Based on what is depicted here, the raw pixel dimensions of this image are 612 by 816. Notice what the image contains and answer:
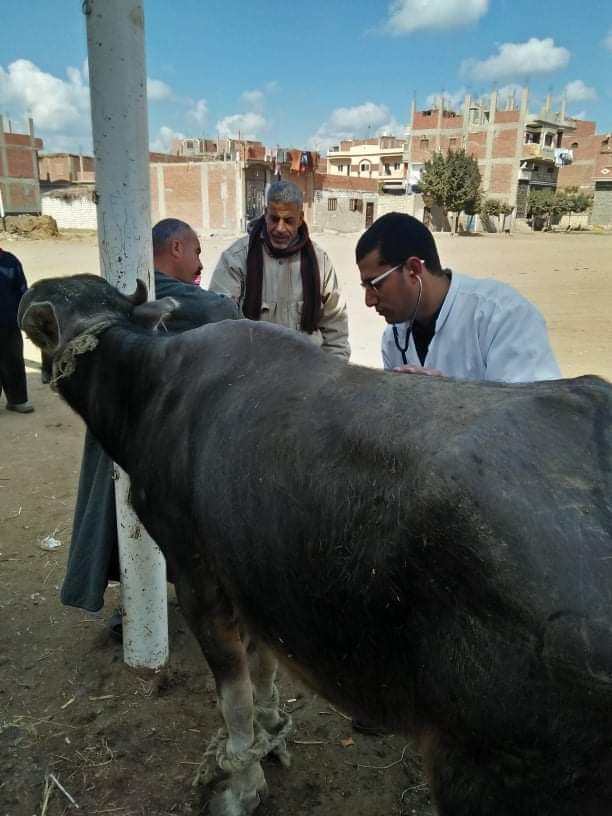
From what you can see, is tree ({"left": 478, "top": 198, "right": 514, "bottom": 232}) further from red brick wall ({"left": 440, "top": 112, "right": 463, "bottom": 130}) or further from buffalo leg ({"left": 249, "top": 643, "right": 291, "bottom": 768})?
buffalo leg ({"left": 249, "top": 643, "right": 291, "bottom": 768})

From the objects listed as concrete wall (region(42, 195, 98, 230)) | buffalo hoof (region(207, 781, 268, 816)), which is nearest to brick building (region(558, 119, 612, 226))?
concrete wall (region(42, 195, 98, 230))

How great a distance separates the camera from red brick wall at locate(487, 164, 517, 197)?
63.5 metres

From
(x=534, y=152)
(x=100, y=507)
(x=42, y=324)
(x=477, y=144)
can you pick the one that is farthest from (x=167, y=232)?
(x=534, y=152)

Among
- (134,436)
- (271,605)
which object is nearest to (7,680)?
(134,436)

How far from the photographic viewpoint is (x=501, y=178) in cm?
6438

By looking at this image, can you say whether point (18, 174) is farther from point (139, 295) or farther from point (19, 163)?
point (139, 295)

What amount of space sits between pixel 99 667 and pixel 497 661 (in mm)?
2727

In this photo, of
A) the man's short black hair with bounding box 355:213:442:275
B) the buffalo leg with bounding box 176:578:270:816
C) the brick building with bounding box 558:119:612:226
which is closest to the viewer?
the buffalo leg with bounding box 176:578:270:816

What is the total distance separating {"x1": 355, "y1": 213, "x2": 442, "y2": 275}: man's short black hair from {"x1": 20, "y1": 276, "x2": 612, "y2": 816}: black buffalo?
2.43 feet

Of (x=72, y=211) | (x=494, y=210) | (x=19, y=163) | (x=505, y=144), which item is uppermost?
(x=505, y=144)

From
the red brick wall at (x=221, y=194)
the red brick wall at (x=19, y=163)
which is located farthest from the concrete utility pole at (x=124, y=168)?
the red brick wall at (x=19, y=163)

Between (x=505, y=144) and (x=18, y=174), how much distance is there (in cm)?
4621

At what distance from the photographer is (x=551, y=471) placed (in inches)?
60.7

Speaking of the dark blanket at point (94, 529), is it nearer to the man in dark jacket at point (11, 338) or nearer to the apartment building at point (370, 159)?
the man in dark jacket at point (11, 338)
